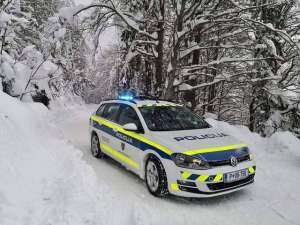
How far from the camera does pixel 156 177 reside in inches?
227

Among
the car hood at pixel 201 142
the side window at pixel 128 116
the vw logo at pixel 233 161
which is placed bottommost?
the vw logo at pixel 233 161

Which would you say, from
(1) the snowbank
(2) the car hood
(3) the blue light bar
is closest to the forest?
(3) the blue light bar

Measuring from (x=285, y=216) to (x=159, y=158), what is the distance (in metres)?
2.19

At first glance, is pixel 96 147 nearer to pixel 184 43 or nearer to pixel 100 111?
pixel 100 111

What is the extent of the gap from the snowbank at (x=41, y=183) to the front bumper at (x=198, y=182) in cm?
116

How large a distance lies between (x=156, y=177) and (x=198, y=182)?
873 millimetres

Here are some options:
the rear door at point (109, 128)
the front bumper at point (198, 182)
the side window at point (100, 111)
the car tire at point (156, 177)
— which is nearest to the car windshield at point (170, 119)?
the car tire at point (156, 177)

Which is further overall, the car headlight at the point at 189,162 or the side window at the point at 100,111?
the side window at the point at 100,111

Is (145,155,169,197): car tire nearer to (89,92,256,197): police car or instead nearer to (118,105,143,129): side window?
(89,92,256,197): police car

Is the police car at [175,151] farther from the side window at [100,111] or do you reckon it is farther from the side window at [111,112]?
the side window at [100,111]

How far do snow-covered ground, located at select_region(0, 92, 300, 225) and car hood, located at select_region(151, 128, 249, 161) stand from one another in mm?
832

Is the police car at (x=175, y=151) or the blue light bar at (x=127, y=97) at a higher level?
the blue light bar at (x=127, y=97)

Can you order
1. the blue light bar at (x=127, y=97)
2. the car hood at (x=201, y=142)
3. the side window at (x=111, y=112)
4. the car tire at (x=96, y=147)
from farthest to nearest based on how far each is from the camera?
the car tire at (x=96, y=147)
the side window at (x=111, y=112)
the blue light bar at (x=127, y=97)
the car hood at (x=201, y=142)

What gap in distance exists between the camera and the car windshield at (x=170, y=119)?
653 cm
